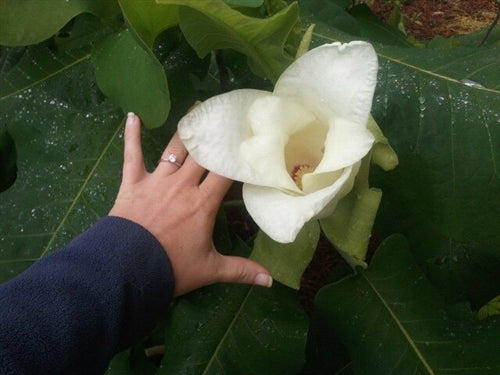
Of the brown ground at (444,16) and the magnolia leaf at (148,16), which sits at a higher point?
the magnolia leaf at (148,16)

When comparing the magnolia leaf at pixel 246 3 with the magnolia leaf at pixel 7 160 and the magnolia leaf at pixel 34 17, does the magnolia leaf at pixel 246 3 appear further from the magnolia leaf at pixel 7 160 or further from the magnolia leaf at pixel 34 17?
the magnolia leaf at pixel 7 160

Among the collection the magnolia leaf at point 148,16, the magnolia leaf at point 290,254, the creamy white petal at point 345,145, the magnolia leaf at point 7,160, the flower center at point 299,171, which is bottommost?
the magnolia leaf at point 7,160

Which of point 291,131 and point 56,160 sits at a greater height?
point 291,131

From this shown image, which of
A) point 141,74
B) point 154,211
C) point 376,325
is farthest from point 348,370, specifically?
point 141,74

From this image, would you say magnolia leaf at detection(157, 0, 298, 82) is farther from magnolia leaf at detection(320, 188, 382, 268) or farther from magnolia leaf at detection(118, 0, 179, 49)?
magnolia leaf at detection(320, 188, 382, 268)

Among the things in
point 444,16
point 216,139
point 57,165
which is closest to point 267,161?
point 216,139

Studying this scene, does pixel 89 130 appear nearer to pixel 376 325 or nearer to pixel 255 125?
pixel 255 125

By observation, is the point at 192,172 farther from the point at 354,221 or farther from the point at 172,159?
the point at 354,221

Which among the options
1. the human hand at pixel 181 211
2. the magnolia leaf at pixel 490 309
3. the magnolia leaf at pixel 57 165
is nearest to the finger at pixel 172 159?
the human hand at pixel 181 211
